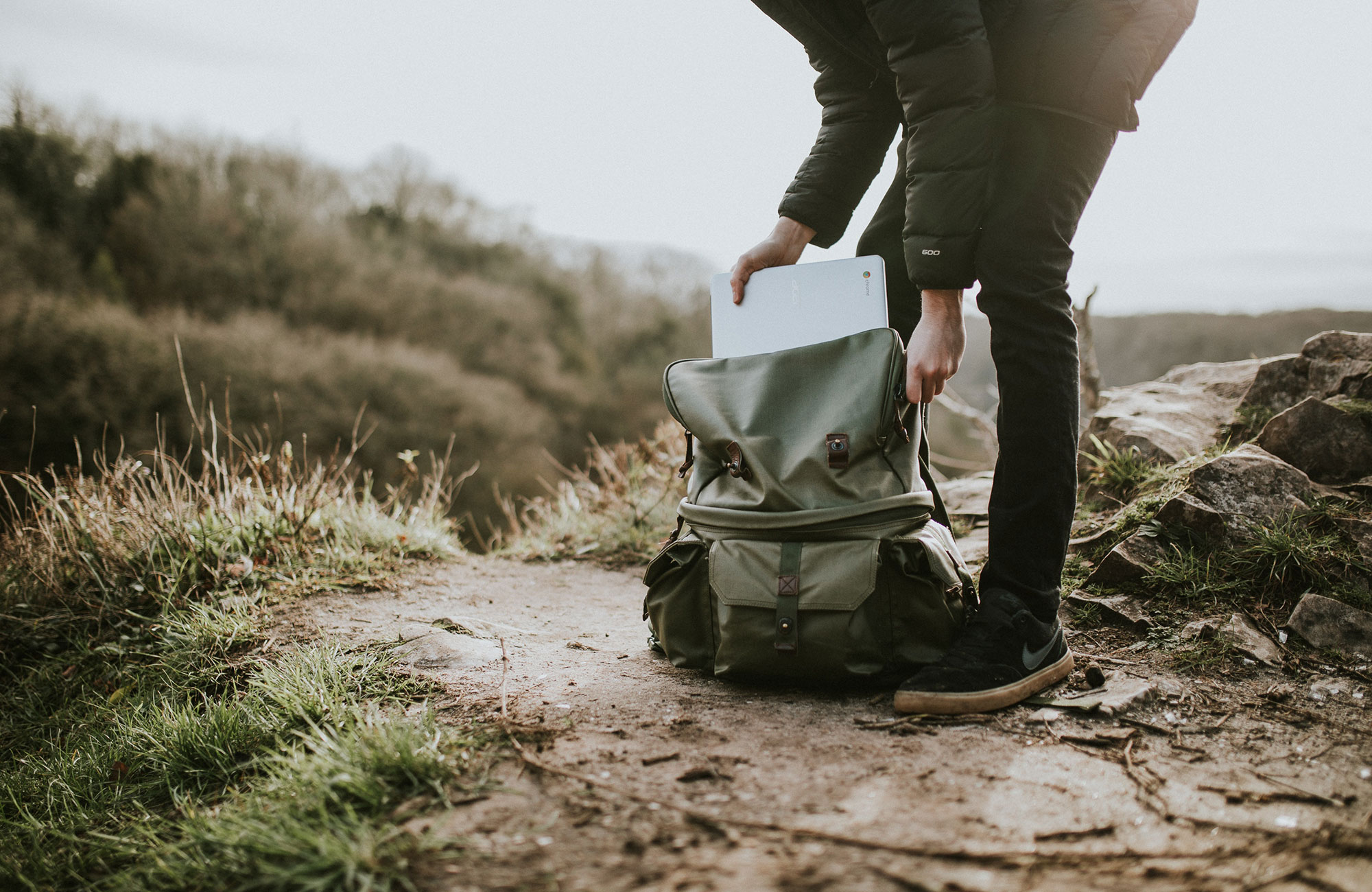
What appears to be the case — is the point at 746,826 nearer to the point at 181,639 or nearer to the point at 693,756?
the point at 693,756

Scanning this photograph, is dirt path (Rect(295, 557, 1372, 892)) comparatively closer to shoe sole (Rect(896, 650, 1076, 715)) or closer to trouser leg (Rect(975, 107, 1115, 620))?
shoe sole (Rect(896, 650, 1076, 715))

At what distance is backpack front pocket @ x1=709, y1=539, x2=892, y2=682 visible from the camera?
1534 millimetres

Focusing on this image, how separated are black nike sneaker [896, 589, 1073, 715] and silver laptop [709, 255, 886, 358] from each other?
2.51 ft

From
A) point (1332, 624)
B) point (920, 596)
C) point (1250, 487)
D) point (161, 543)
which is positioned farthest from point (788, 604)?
point (161, 543)

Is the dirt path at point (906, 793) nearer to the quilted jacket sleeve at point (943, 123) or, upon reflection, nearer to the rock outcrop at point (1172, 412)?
the quilted jacket sleeve at point (943, 123)

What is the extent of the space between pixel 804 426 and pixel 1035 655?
2.45ft

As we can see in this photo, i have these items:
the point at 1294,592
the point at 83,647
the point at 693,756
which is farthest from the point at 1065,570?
the point at 83,647

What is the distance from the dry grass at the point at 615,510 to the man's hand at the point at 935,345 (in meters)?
2.38

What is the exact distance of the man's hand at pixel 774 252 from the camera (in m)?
2.04

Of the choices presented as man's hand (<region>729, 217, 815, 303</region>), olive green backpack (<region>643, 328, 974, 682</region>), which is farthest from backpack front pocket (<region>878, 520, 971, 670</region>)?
man's hand (<region>729, 217, 815, 303</region>)

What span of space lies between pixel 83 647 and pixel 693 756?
2.63m

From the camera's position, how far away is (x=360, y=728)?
136cm

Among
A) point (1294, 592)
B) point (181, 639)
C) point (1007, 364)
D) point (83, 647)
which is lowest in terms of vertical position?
point (83, 647)

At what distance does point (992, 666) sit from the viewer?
1.55 m
